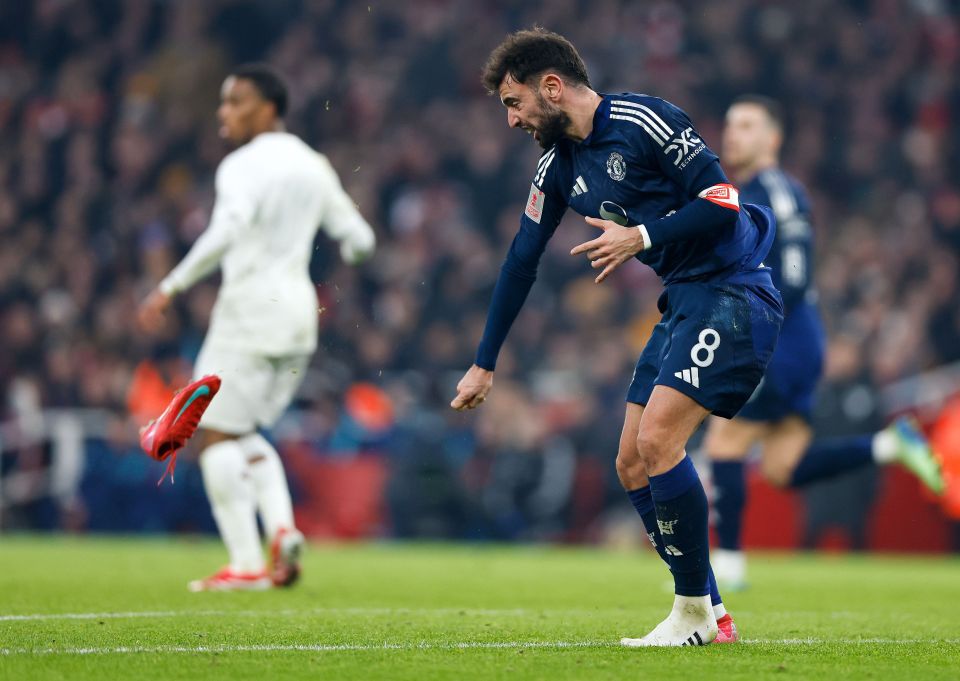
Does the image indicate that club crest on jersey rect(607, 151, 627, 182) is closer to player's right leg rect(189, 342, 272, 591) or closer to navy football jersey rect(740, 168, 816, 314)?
player's right leg rect(189, 342, 272, 591)

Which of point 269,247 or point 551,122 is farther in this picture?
point 269,247

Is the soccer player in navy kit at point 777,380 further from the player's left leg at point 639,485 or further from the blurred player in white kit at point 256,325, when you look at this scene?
the player's left leg at point 639,485

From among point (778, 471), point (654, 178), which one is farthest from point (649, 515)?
point (778, 471)

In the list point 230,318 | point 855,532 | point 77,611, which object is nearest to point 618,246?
point 77,611

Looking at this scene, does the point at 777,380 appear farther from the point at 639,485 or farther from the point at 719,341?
the point at 719,341

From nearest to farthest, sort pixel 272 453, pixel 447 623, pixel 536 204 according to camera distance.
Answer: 1. pixel 536 204
2. pixel 447 623
3. pixel 272 453

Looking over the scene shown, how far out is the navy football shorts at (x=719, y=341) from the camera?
4.64m

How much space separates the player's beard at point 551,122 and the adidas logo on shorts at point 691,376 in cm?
92

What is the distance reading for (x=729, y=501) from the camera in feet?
26.1

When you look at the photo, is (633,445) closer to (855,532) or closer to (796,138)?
(855,532)

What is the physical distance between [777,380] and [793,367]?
11cm

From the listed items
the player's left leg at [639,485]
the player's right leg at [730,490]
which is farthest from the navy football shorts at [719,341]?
the player's right leg at [730,490]

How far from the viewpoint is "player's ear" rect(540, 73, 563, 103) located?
4.87 metres

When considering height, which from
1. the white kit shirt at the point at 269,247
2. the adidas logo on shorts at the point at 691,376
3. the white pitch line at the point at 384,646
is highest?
the white kit shirt at the point at 269,247
